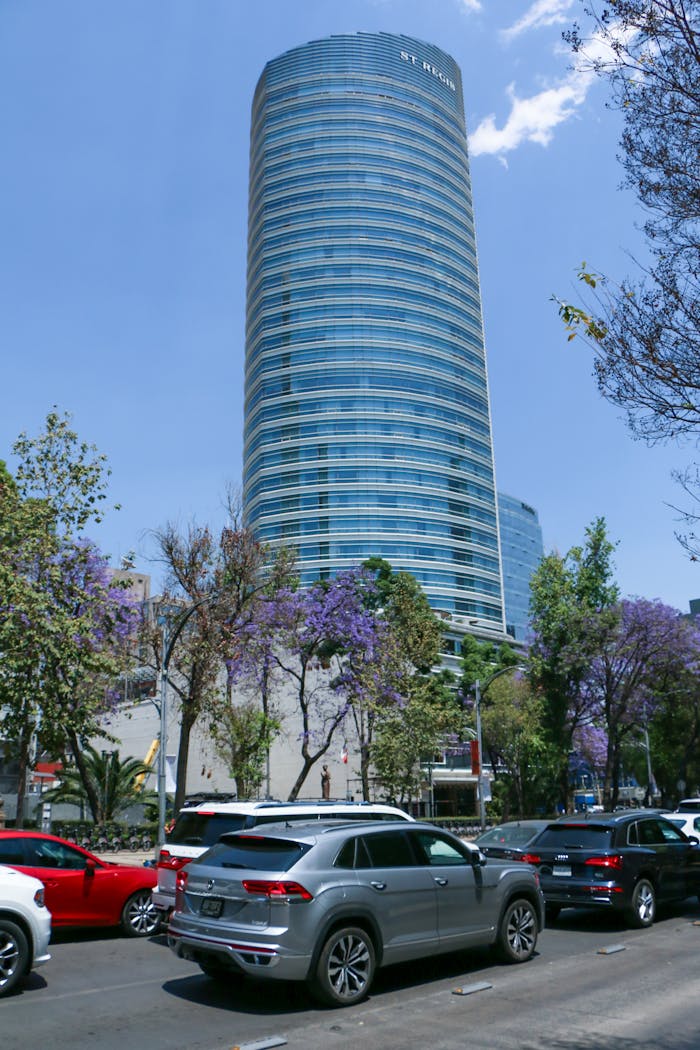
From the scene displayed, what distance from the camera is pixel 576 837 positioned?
1268 centimetres

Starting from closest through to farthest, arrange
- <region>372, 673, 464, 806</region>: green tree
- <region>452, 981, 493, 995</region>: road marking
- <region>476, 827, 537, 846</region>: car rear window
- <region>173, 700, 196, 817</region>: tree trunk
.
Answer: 1. <region>452, 981, 493, 995</region>: road marking
2. <region>476, 827, 537, 846</region>: car rear window
3. <region>173, 700, 196, 817</region>: tree trunk
4. <region>372, 673, 464, 806</region>: green tree

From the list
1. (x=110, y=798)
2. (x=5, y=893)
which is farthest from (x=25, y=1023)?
(x=110, y=798)

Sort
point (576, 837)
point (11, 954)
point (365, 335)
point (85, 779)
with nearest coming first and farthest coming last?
point (11, 954), point (576, 837), point (85, 779), point (365, 335)

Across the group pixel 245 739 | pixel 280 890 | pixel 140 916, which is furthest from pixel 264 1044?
pixel 245 739

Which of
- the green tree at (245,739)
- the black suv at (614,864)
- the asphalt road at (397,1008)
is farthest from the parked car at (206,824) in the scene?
the green tree at (245,739)

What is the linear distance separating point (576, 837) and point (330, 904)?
6.31 meters

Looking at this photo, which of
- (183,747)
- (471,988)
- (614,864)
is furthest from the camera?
(183,747)

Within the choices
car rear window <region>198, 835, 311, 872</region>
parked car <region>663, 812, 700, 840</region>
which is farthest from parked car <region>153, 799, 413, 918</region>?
parked car <region>663, 812, 700, 840</region>

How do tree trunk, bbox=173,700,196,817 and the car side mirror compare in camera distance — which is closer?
the car side mirror

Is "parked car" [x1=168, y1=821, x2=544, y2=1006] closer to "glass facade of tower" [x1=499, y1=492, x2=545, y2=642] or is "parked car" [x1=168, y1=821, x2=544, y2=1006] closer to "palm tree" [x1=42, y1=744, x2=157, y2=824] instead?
"palm tree" [x1=42, y1=744, x2=157, y2=824]

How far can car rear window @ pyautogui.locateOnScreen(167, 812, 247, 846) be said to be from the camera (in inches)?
421

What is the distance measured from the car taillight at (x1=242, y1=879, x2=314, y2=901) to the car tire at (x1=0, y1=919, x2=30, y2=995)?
250cm

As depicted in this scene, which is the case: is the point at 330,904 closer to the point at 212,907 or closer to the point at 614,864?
the point at 212,907

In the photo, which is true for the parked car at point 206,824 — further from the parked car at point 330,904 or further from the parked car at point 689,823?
the parked car at point 689,823
